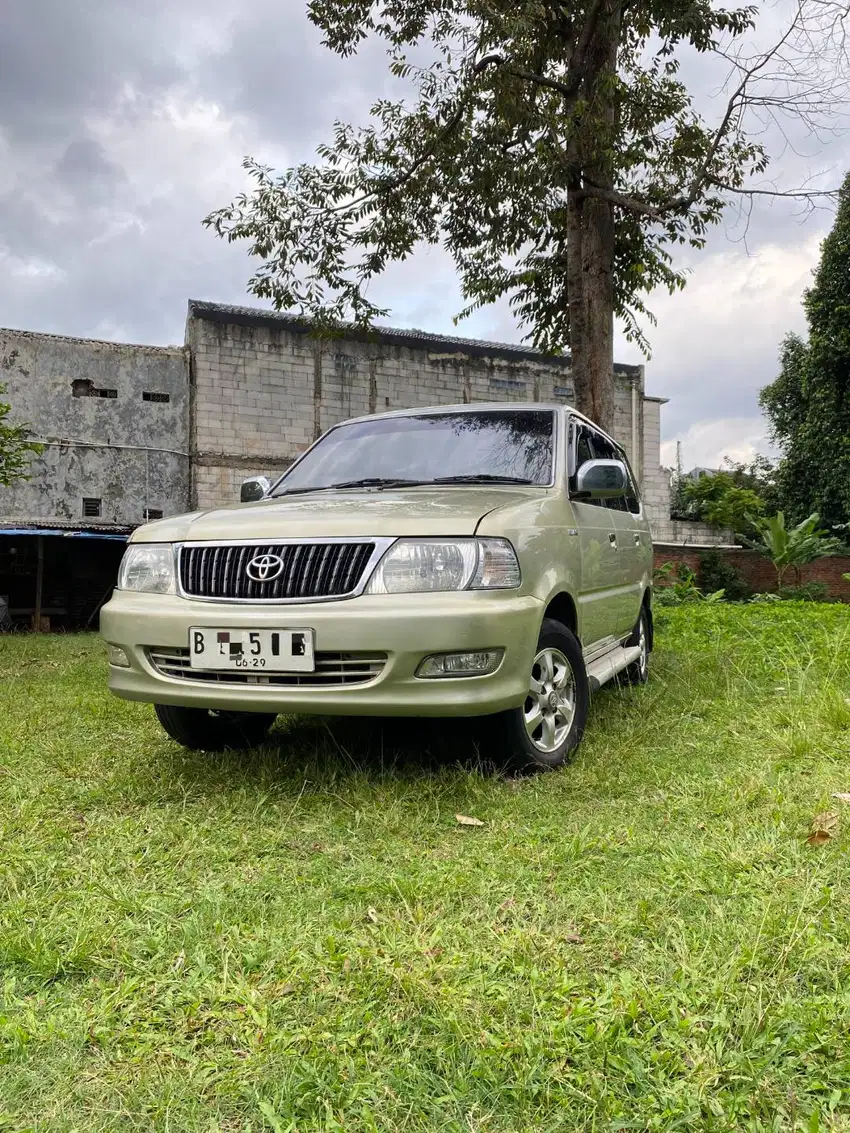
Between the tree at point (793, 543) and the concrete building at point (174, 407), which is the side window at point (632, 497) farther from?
the tree at point (793, 543)

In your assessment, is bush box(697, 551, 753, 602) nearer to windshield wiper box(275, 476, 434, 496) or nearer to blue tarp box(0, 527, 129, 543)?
blue tarp box(0, 527, 129, 543)

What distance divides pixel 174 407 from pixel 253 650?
15888mm

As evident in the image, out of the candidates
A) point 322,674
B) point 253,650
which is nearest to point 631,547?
point 322,674

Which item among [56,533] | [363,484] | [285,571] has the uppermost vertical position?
[56,533]

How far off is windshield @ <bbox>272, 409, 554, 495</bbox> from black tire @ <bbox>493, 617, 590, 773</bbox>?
82 cm

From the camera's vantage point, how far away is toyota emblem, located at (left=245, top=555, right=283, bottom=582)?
3176 millimetres

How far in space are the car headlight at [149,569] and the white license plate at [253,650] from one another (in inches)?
13.9

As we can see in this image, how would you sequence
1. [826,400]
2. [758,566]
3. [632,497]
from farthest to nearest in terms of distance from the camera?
[826,400] < [758,566] < [632,497]

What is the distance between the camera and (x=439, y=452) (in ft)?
14.0

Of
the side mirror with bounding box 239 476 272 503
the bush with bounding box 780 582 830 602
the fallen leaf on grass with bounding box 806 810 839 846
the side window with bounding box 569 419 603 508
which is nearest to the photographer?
the fallen leaf on grass with bounding box 806 810 839 846

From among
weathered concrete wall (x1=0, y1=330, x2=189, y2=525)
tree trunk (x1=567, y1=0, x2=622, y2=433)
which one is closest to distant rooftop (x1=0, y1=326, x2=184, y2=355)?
weathered concrete wall (x1=0, y1=330, x2=189, y2=525)

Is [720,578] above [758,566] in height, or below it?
below

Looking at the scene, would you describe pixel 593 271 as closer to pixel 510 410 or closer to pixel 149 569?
pixel 510 410

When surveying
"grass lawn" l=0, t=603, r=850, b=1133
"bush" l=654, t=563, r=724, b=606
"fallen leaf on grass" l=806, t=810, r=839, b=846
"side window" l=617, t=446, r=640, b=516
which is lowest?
"grass lawn" l=0, t=603, r=850, b=1133
